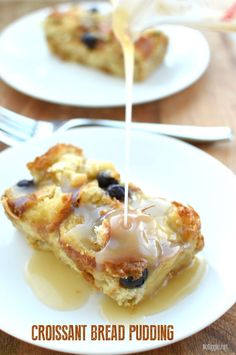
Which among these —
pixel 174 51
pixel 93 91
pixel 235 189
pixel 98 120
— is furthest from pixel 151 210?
pixel 174 51

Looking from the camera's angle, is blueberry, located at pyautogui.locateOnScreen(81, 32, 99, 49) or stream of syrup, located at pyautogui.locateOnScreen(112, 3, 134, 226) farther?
blueberry, located at pyautogui.locateOnScreen(81, 32, 99, 49)

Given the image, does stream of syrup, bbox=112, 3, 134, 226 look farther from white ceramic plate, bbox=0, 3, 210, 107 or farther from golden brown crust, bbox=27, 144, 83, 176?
white ceramic plate, bbox=0, 3, 210, 107

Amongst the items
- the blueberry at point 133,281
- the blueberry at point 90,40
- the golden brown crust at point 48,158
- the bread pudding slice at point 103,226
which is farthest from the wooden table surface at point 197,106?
the blueberry at point 133,281

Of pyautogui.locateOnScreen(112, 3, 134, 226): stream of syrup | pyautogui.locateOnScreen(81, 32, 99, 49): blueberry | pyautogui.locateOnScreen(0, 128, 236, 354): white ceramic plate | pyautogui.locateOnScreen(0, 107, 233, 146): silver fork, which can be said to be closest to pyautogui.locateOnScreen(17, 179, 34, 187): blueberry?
pyautogui.locateOnScreen(0, 128, 236, 354): white ceramic plate

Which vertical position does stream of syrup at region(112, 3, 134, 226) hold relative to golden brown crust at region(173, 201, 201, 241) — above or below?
above

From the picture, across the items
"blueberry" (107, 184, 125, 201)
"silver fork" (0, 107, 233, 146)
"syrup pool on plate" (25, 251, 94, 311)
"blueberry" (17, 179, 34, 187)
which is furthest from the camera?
"silver fork" (0, 107, 233, 146)

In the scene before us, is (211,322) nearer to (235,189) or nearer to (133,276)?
(133,276)

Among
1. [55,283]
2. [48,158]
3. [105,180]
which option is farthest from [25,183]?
[55,283]
